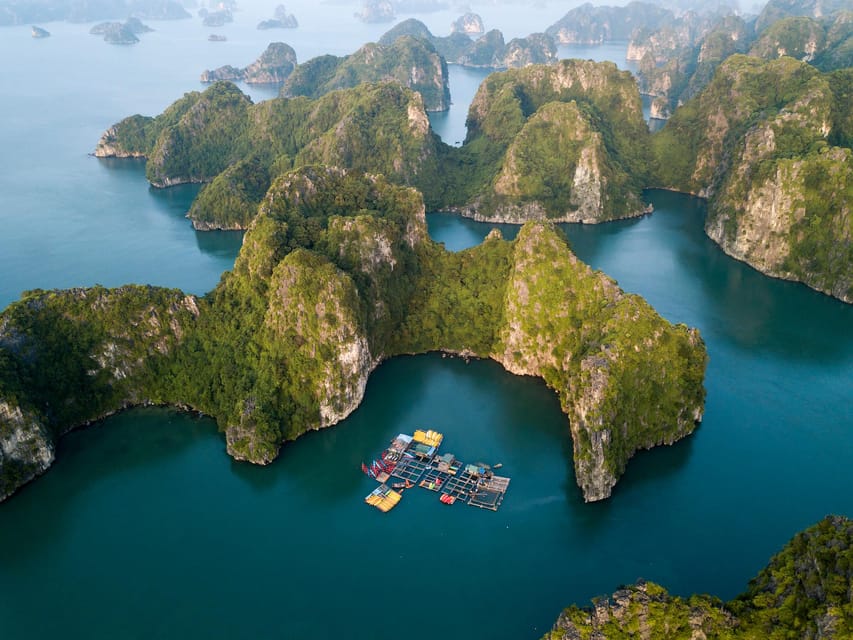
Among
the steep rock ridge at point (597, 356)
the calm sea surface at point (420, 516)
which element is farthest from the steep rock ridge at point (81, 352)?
the steep rock ridge at point (597, 356)

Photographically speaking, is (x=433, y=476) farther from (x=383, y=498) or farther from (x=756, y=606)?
(x=756, y=606)

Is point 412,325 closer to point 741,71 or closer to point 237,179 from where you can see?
point 237,179

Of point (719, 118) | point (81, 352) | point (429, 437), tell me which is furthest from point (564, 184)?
point (81, 352)

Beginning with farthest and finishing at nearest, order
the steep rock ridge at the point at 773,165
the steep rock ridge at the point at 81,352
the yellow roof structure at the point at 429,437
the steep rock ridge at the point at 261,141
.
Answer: the steep rock ridge at the point at 261,141 → the steep rock ridge at the point at 773,165 → the yellow roof structure at the point at 429,437 → the steep rock ridge at the point at 81,352

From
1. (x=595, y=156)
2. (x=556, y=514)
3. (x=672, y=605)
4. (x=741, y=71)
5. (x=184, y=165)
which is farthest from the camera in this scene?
(x=184, y=165)

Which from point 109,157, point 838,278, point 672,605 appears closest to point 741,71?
point 838,278

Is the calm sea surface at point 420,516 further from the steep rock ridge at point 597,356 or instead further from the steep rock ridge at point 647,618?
the steep rock ridge at point 647,618
